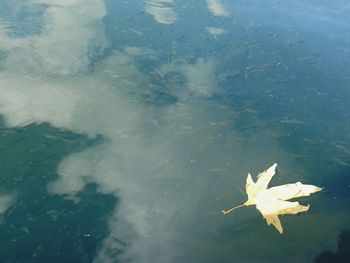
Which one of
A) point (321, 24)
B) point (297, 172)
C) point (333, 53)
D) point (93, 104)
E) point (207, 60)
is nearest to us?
point (297, 172)

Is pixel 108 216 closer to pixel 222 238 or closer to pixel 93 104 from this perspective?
pixel 222 238

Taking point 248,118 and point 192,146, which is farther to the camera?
point 248,118

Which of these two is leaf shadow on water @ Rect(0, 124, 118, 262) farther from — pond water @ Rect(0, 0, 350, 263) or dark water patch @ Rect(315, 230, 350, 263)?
dark water patch @ Rect(315, 230, 350, 263)

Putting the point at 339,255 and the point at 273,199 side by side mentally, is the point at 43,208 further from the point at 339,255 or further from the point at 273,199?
the point at 339,255

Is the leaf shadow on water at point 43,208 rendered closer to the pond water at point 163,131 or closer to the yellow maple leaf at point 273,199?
the pond water at point 163,131

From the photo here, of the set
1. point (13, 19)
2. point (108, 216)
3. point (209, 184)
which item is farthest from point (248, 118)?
point (13, 19)

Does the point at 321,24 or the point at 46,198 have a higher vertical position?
the point at 321,24
